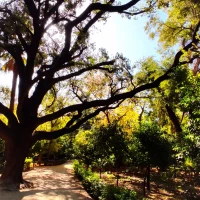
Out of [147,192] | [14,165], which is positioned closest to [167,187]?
[147,192]

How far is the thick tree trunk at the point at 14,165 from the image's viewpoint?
12.7m

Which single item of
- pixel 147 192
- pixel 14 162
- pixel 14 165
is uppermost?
pixel 14 162

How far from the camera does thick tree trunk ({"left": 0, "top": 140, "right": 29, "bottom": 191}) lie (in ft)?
41.8

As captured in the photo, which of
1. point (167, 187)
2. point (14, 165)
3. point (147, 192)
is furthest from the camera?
point (167, 187)

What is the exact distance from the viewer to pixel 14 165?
1311 centimetres

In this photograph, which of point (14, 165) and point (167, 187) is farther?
point (167, 187)

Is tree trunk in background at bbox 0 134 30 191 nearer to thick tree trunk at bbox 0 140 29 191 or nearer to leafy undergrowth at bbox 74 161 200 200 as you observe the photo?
thick tree trunk at bbox 0 140 29 191

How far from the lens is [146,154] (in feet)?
42.2

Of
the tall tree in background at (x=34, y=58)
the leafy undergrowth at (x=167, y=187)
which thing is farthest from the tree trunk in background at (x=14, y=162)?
the leafy undergrowth at (x=167, y=187)

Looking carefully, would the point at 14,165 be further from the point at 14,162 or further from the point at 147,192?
the point at 147,192

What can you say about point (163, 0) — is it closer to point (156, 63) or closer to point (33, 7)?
Answer: point (156, 63)

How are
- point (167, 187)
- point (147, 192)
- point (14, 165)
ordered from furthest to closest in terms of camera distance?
point (167, 187)
point (147, 192)
point (14, 165)

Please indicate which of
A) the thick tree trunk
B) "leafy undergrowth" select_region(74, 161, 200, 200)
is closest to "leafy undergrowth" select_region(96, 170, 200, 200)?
"leafy undergrowth" select_region(74, 161, 200, 200)

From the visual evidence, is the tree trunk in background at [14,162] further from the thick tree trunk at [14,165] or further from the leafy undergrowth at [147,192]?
the leafy undergrowth at [147,192]
